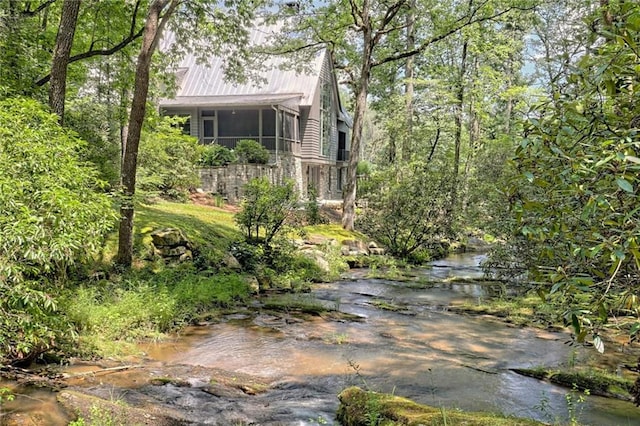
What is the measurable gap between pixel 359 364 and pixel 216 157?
16.8 metres

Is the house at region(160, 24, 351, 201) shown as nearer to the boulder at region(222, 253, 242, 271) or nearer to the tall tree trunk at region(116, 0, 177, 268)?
the boulder at region(222, 253, 242, 271)

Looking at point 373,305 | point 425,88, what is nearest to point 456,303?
point 373,305

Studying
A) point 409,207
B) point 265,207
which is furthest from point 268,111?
point 265,207

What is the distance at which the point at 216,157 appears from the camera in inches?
858

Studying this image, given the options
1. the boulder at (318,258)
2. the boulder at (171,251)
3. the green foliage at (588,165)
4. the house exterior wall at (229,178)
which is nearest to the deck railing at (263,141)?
the house exterior wall at (229,178)

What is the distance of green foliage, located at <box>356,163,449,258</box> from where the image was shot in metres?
16.3

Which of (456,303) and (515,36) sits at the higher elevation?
(515,36)

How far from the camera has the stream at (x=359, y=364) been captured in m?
4.88

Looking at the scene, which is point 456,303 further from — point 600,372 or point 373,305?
point 600,372

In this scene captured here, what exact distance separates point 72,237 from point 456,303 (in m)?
8.26

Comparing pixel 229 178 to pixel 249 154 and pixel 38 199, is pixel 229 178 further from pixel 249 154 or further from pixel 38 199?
pixel 38 199

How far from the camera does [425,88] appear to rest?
26.2 metres

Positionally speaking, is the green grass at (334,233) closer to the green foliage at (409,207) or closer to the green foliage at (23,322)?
the green foliage at (409,207)

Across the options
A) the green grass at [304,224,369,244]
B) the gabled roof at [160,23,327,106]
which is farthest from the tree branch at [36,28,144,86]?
the gabled roof at [160,23,327,106]
